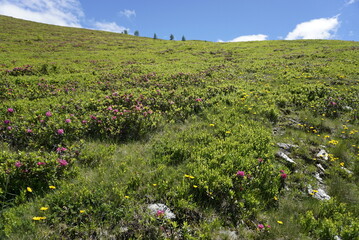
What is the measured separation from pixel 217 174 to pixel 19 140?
6.72m

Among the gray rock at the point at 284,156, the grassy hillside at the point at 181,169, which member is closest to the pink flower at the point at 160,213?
the grassy hillside at the point at 181,169

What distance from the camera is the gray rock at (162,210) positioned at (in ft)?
14.5

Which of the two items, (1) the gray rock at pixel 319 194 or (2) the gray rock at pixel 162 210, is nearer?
(2) the gray rock at pixel 162 210

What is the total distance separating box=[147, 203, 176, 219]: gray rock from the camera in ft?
14.5

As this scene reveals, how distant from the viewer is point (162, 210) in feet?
14.8

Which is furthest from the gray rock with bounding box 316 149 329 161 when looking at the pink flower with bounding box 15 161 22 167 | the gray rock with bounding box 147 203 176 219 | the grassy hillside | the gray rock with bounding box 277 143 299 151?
the pink flower with bounding box 15 161 22 167

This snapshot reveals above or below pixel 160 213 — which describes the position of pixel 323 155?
above

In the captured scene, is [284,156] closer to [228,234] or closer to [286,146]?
[286,146]

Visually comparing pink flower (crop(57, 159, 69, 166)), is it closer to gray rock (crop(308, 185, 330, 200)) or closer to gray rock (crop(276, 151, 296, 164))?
gray rock (crop(276, 151, 296, 164))

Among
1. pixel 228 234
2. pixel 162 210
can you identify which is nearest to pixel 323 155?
pixel 228 234

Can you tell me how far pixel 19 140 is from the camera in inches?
273

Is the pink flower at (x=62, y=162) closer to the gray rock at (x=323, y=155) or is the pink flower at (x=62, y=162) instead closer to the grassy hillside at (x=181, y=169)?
the grassy hillside at (x=181, y=169)

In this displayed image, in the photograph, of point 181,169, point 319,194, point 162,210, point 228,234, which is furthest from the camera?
point 181,169

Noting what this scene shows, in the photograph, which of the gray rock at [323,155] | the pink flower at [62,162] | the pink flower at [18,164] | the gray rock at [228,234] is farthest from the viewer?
the gray rock at [323,155]
